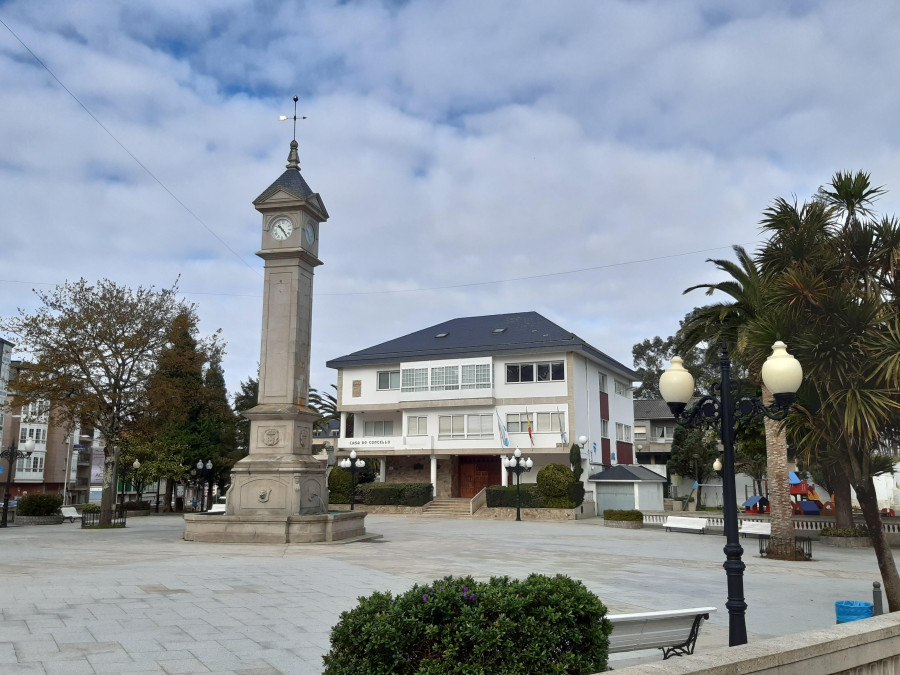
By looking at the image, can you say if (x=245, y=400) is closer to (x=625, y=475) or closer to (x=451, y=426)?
(x=451, y=426)

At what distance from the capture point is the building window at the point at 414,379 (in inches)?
1818

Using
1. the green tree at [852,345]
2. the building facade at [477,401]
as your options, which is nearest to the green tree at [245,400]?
the building facade at [477,401]

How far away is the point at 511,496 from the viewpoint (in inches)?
1548

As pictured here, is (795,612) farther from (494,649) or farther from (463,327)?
(463,327)

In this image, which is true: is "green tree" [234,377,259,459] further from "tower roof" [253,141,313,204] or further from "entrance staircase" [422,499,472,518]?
"tower roof" [253,141,313,204]

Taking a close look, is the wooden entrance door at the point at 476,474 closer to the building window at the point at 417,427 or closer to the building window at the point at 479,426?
the building window at the point at 479,426

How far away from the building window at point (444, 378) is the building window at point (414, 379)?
54 centimetres

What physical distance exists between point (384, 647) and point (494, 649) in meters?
0.70

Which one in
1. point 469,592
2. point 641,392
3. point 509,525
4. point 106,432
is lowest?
point 509,525

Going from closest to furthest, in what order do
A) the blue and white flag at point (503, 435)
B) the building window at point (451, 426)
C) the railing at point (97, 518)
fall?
the railing at point (97, 518)
the blue and white flag at point (503, 435)
the building window at point (451, 426)

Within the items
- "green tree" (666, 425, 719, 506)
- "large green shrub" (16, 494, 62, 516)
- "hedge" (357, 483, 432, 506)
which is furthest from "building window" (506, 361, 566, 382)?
"large green shrub" (16, 494, 62, 516)

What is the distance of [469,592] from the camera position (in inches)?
196

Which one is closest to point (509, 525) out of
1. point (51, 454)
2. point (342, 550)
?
point (342, 550)

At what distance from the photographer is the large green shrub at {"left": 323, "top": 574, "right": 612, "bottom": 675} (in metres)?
4.61
